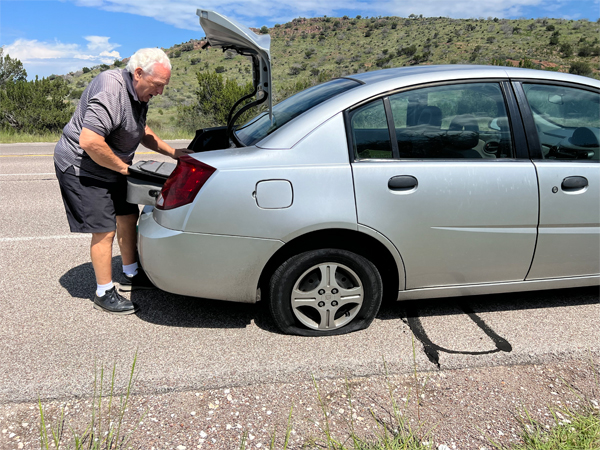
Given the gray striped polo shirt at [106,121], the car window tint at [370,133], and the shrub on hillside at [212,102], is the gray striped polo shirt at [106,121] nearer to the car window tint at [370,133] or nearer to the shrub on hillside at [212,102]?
the car window tint at [370,133]

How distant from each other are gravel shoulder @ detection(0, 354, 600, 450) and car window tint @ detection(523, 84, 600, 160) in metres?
1.38

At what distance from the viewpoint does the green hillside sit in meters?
37.7

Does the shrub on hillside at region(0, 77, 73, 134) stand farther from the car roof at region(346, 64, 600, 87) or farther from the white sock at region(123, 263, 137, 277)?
the car roof at region(346, 64, 600, 87)

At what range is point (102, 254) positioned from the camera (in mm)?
3521

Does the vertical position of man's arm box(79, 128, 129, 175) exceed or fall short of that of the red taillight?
it exceeds it

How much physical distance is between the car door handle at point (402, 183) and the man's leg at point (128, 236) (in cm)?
197

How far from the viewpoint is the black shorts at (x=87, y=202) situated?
132 inches

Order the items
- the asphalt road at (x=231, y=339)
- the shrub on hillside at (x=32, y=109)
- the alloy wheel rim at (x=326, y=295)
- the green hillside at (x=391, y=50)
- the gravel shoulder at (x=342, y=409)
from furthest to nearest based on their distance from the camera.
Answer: the green hillside at (x=391, y=50) < the shrub on hillside at (x=32, y=109) < the alloy wheel rim at (x=326, y=295) < the asphalt road at (x=231, y=339) < the gravel shoulder at (x=342, y=409)

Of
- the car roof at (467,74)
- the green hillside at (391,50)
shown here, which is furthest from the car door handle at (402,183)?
the green hillside at (391,50)

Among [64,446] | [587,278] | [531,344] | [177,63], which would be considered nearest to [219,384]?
[64,446]

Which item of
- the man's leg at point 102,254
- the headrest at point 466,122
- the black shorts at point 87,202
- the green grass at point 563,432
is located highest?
the headrest at point 466,122

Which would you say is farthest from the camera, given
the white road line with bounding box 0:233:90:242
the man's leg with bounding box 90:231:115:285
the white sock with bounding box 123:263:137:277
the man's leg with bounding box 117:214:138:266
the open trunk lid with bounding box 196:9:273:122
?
the white road line with bounding box 0:233:90:242

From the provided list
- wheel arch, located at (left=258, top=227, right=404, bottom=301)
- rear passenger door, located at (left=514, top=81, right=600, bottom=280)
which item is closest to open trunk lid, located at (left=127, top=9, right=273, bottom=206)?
wheel arch, located at (left=258, top=227, right=404, bottom=301)

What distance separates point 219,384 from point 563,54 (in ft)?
140
